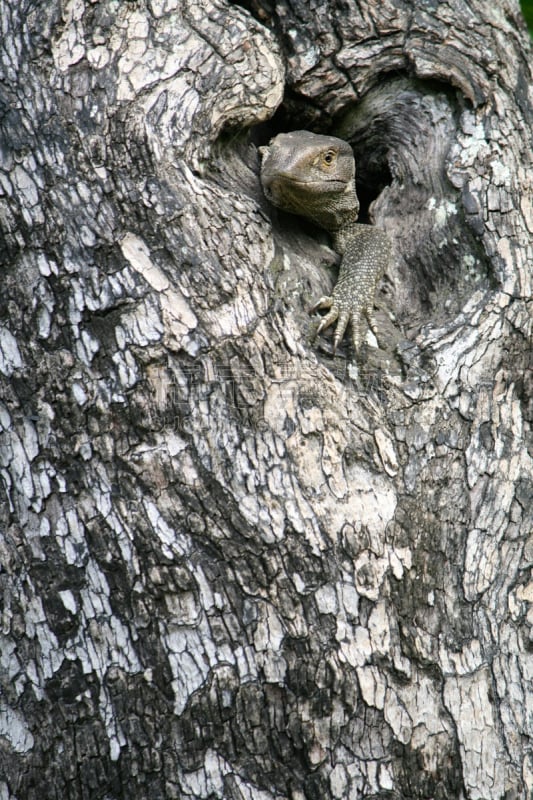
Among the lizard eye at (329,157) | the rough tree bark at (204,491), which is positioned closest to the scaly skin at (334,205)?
the lizard eye at (329,157)

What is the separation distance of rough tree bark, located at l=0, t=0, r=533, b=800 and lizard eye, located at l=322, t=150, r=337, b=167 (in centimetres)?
51

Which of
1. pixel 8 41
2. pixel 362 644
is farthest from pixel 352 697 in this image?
pixel 8 41

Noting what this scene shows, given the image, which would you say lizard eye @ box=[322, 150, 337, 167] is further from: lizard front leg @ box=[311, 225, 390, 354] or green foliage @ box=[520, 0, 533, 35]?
green foliage @ box=[520, 0, 533, 35]

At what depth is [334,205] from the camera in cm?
382

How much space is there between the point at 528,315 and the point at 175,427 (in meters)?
1.67

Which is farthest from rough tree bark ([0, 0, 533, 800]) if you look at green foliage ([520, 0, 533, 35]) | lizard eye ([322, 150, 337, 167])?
green foliage ([520, 0, 533, 35])

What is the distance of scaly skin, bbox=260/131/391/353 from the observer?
3238 millimetres

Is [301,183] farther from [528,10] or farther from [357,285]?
[528,10]

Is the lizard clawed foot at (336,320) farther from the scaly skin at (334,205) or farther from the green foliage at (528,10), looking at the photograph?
the green foliage at (528,10)

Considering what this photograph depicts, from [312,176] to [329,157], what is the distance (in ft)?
0.59

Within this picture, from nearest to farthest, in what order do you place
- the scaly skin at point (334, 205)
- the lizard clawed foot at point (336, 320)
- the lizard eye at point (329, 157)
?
the lizard clawed foot at point (336, 320) → the scaly skin at point (334, 205) → the lizard eye at point (329, 157)

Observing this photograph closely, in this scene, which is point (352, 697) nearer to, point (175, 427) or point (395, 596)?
point (395, 596)

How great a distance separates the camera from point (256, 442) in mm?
2793

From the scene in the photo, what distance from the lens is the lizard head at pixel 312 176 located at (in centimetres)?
332
